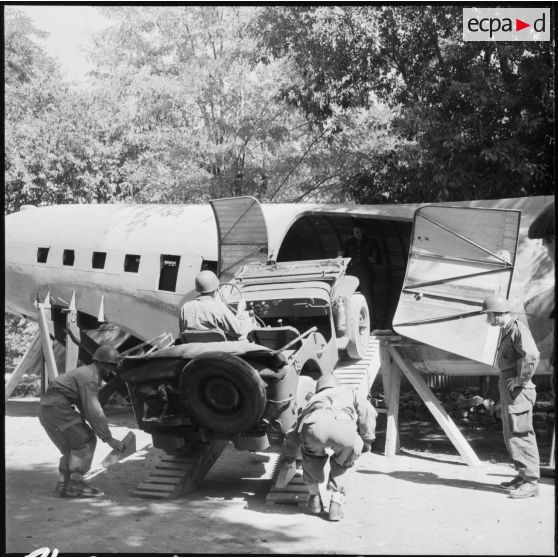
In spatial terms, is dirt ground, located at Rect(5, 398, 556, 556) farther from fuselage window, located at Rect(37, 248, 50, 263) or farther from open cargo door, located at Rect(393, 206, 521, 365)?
fuselage window, located at Rect(37, 248, 50, 263)

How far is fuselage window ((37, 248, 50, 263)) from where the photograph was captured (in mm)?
16688

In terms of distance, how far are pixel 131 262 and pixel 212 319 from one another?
627 cm

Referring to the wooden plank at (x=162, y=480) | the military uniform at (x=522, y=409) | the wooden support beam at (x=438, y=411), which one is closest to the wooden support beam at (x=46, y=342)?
the wooden plank at (x=162, y=480)

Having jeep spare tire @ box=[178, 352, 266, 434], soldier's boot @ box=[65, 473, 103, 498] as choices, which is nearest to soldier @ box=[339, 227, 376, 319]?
jeep spare tire @ box=[178, 352, 266, 434]

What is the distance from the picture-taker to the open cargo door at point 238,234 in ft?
45.3

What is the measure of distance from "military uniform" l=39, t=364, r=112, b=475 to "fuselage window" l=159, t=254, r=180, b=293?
215 inches

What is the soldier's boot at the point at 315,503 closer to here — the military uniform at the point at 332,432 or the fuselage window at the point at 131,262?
the military uniform at the point at 332,432

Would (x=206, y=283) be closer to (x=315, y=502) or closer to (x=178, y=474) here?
(x=178, y=474)

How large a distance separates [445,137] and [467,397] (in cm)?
628

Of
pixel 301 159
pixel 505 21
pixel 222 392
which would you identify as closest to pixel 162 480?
pixel 222 392

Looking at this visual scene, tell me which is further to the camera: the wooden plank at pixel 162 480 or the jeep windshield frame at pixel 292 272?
the jeep windshield frame at pixel 292 272

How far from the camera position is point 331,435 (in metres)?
8.41

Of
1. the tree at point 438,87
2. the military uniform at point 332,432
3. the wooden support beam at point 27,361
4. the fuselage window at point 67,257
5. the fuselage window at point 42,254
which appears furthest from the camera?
the wooden support beam at point 27,361

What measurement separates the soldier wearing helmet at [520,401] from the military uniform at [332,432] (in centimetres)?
191
